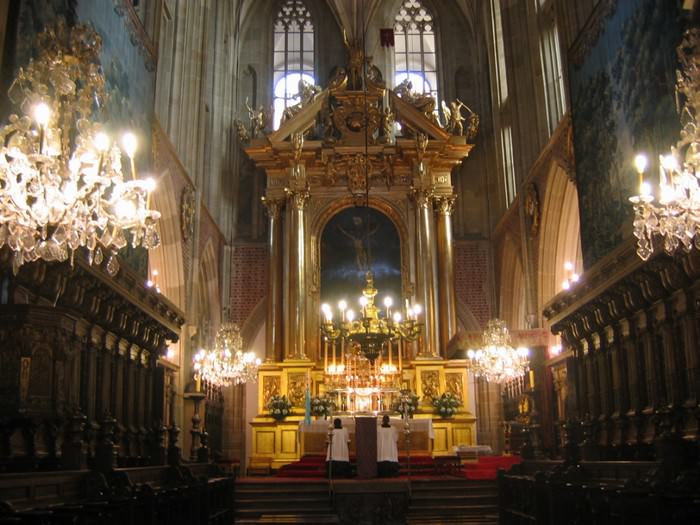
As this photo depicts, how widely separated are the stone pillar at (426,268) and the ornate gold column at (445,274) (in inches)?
11.4

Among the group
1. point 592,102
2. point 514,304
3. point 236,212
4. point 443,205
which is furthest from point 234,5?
point 592,102

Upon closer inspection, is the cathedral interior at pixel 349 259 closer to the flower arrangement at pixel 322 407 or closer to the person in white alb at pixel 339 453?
the flower arrangement at pixel 322 407

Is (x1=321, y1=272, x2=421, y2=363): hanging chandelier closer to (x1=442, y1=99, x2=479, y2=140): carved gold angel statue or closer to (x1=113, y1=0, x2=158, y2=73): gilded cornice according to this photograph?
(x1=113, y1=0, x2=158, y2=73): gilded cornice

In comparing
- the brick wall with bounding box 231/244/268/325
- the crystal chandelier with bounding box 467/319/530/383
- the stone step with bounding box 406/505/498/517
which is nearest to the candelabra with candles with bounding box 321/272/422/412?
the crystal chandelier with bounding box 467/319/530/383

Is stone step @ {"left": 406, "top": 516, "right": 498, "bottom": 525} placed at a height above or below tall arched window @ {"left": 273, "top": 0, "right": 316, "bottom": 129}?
below

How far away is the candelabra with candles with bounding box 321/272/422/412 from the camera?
12.8 m

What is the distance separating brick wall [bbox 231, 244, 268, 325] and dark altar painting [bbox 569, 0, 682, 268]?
12.0m

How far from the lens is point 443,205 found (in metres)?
22.5

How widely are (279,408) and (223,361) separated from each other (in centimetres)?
248

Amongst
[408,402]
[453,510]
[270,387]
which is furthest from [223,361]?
[453,510]

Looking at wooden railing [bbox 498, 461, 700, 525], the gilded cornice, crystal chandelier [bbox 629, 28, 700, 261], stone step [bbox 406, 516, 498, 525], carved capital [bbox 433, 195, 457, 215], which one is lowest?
stone step [bbox 406, 516, 498, 525]

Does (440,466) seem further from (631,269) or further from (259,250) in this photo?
(259,250)

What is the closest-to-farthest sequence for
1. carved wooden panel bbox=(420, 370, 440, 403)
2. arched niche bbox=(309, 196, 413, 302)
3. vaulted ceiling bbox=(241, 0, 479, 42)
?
carved wooden panel bbox=(420, 370, 440, 403)
arched niche bbox=(309, 196, 413, 302)
vaulted ceiling bbox=(241, 0, 479, 42)

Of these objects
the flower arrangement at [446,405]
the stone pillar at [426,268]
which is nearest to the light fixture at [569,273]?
the flower arrangement at [446,405]
